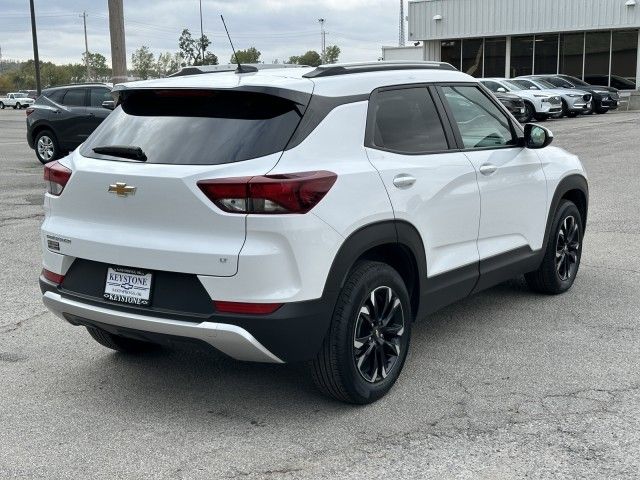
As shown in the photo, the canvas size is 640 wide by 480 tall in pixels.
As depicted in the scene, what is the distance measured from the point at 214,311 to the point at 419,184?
1.42 metres

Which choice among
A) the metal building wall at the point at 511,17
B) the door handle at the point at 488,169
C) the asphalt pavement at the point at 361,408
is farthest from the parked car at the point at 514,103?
the door handle at the point at 488,169

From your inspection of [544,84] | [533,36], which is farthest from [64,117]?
[533,36]

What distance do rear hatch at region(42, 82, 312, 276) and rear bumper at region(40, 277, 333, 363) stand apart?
24cm

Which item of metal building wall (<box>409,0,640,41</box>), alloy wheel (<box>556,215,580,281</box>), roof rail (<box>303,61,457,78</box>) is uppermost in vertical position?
metal building wall (<box>409,0,640,41</box>)

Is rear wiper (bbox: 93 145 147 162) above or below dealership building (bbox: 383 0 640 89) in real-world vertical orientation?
below

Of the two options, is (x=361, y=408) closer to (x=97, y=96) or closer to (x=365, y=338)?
(x=365, y=338)

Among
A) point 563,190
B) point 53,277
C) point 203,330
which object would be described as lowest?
point 203,330

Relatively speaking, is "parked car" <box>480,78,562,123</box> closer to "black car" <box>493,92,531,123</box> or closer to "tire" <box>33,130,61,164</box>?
"black car" <box>493,92,531,123</box>

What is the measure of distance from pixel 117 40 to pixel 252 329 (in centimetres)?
1502

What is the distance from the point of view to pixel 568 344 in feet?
17.0

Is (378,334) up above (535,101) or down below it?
below

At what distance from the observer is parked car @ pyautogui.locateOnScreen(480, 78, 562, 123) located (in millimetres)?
28234

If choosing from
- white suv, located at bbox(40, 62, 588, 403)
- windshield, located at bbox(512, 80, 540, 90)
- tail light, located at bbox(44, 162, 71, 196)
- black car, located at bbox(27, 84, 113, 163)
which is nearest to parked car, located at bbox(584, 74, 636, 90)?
windshield, located at bbox(512, 80, 540, 90)

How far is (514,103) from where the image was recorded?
1035 inches
